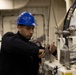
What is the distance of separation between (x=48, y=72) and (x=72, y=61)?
0.47 m

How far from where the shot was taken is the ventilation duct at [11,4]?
4949 mm

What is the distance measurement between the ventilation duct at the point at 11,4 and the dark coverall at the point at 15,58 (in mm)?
3016

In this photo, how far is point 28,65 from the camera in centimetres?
208

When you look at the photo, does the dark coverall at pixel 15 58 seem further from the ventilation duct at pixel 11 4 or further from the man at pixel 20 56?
the ventilation duct at pixel 11 4

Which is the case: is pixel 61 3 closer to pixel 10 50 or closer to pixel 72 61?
pixel 72 61

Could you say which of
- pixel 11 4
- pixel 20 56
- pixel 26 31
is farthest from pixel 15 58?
pixel 11 4

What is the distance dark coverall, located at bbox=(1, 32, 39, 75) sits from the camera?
177cm

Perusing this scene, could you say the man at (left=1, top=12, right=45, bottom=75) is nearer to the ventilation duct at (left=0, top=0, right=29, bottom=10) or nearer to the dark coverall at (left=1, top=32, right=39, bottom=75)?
the dark coverall at (left=1, top=32, right=39, bottom=75)

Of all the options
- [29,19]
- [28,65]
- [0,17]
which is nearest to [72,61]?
[28,65]

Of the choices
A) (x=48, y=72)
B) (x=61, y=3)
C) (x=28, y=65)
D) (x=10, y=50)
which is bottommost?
(x=48, y=72)

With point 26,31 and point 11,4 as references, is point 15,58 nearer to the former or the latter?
point 26,31

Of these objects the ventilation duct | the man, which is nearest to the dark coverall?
the man

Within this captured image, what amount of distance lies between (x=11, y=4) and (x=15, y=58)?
322 centimetres

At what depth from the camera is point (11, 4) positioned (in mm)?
5023
